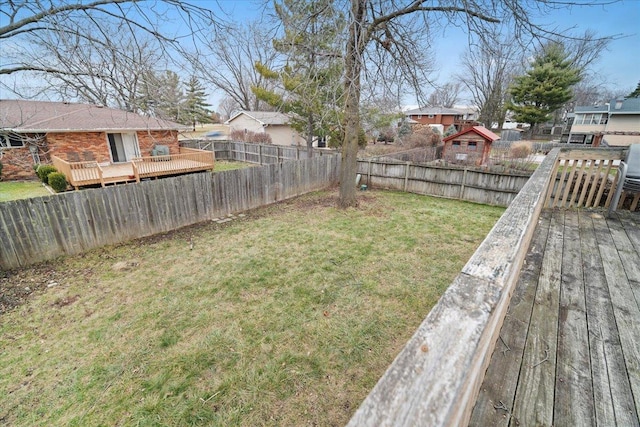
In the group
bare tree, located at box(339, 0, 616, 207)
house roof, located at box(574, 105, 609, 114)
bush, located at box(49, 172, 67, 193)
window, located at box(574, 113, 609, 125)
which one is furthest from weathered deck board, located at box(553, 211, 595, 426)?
house roof, located at box(574, 105, 609, 114)

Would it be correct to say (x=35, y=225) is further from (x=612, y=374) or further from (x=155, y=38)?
(x=612, y=374)

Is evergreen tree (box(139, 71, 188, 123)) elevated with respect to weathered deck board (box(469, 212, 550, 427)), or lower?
elevated

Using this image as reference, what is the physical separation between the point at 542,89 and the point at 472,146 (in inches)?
780

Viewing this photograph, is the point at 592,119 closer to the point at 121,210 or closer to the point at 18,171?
the point at 121,210

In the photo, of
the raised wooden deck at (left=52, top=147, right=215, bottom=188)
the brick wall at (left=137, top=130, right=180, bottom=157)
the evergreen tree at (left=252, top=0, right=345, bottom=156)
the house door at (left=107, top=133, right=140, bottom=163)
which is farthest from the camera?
the brick wall at (left=137, top=130, right=180, bottom=157)

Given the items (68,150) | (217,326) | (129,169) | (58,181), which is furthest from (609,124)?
(68,150)

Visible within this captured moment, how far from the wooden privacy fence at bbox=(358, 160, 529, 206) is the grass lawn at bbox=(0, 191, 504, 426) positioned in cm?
397

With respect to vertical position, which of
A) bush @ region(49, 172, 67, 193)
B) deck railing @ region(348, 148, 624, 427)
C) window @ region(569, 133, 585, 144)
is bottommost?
bush @ region(49, 172, 67, 193)

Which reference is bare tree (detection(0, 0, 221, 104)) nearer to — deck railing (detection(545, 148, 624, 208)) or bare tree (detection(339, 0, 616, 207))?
bare tree (detection(339, 0, 616, 207))

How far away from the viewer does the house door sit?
14340mm

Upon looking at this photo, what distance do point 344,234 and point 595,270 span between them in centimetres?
457

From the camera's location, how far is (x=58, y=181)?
34.0 ft

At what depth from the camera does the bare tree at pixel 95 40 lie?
135 inches

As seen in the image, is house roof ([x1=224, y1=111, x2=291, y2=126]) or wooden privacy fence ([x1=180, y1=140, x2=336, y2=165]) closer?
wooden privacy fence ([x1=180, y1=140, x2=336, y2=165])
